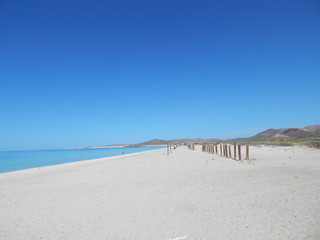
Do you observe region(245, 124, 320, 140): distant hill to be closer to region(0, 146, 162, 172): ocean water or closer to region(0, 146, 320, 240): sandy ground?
region(0, 146, 162, 172): ocean water

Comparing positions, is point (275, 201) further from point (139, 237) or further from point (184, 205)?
point (139, 237)

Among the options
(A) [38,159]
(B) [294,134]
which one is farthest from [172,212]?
(B) [294,134]

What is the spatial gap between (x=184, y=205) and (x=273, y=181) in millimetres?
4619

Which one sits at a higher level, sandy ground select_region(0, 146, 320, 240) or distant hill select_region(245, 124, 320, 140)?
distant hill select_region(245, 124, 320, 140)

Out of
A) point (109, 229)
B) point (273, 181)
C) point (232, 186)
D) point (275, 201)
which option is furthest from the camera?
point (273, 181)

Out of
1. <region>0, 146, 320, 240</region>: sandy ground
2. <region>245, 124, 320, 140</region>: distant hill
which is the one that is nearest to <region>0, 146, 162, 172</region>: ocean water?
<region>0, 146, 320, 240</region>: sandy ground

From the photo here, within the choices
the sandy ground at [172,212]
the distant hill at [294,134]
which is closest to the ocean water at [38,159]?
the sandy ground at [172,212]

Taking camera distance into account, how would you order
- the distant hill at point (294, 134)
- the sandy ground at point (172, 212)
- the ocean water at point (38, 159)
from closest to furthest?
the sandy ground at point (172, 212) → the ocean water at point (38, 159) → the distant hill at point (294, 134)

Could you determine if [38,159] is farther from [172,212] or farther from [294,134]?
[294,134]

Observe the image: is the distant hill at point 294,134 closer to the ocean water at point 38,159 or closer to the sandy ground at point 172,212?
the ocean water at point 38,159

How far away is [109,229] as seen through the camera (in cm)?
480

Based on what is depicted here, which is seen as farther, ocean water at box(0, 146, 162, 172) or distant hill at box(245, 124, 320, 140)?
distant hill at box(245, 124, 320, 140)

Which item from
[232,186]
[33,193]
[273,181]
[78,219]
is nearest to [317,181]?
[273,181]

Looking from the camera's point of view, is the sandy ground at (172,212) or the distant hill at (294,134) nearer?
the sandy ground at (172,212)
